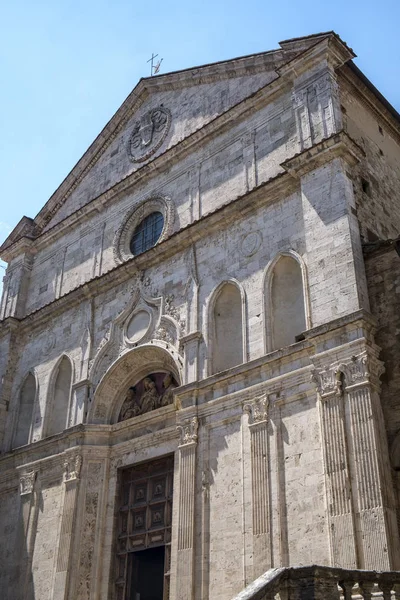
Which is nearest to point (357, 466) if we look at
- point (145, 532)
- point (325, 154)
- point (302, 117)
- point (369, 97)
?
point (145, 532)

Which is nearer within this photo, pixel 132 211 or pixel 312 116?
pixel 312 116

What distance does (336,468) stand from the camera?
10.7m

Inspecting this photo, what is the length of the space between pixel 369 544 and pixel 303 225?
6.10 metres

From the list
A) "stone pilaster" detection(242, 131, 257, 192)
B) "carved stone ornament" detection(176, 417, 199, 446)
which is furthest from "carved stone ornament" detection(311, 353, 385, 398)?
"stone pilaster" detection(242, 131, 257, 192)

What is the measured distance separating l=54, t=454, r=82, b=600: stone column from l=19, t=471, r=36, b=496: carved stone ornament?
47.8 inches

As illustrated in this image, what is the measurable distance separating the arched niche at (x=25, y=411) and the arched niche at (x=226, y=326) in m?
6.48

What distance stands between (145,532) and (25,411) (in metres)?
5.99

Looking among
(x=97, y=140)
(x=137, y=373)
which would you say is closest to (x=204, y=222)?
(x=137, y=373)

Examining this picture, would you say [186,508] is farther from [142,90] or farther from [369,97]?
[142,90]

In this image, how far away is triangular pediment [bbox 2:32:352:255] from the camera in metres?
16.8

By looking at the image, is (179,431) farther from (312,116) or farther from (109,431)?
(312,116)

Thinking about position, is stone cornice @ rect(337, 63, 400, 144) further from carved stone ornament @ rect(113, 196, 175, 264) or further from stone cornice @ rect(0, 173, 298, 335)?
carved stone ornament @ rect(113, 196, 175, 264)

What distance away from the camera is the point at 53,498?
15875 mm

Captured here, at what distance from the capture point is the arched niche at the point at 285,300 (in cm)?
1310
